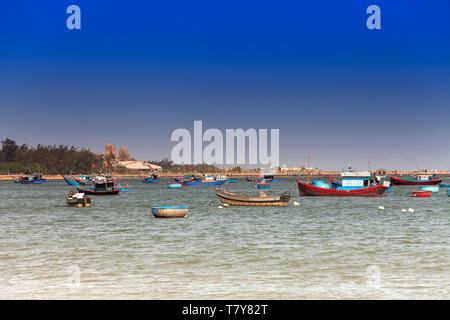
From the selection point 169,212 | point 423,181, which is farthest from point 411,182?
point 169,212

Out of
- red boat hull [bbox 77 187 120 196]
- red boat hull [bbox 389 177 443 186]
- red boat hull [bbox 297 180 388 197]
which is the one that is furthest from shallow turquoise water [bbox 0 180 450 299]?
red boat hull [bbox 389 177 443 186]

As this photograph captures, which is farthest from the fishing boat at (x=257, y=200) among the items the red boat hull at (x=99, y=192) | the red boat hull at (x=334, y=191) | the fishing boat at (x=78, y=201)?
the red boat hull at (x=99, y=192)

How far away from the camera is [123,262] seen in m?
26.6

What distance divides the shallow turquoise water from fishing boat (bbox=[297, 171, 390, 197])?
43108 millimetres

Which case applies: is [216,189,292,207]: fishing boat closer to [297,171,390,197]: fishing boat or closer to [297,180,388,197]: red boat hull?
[297,171,390,197]: fishing boat

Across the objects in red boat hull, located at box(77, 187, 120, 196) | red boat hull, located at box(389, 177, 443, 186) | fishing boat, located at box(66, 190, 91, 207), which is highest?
fishing boat, located at box(66, 190, 91, 207)

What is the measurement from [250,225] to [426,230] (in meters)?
15.1

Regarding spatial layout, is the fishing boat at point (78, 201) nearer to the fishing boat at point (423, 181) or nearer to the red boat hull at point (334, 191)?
the red boat hull at point (334, 191)

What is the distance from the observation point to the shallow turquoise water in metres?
19.8

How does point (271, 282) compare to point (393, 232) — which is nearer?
point (271, 282)

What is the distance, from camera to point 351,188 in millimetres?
93188

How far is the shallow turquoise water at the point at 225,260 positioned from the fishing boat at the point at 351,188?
141 feet

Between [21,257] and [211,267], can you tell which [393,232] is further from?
[21,257]
